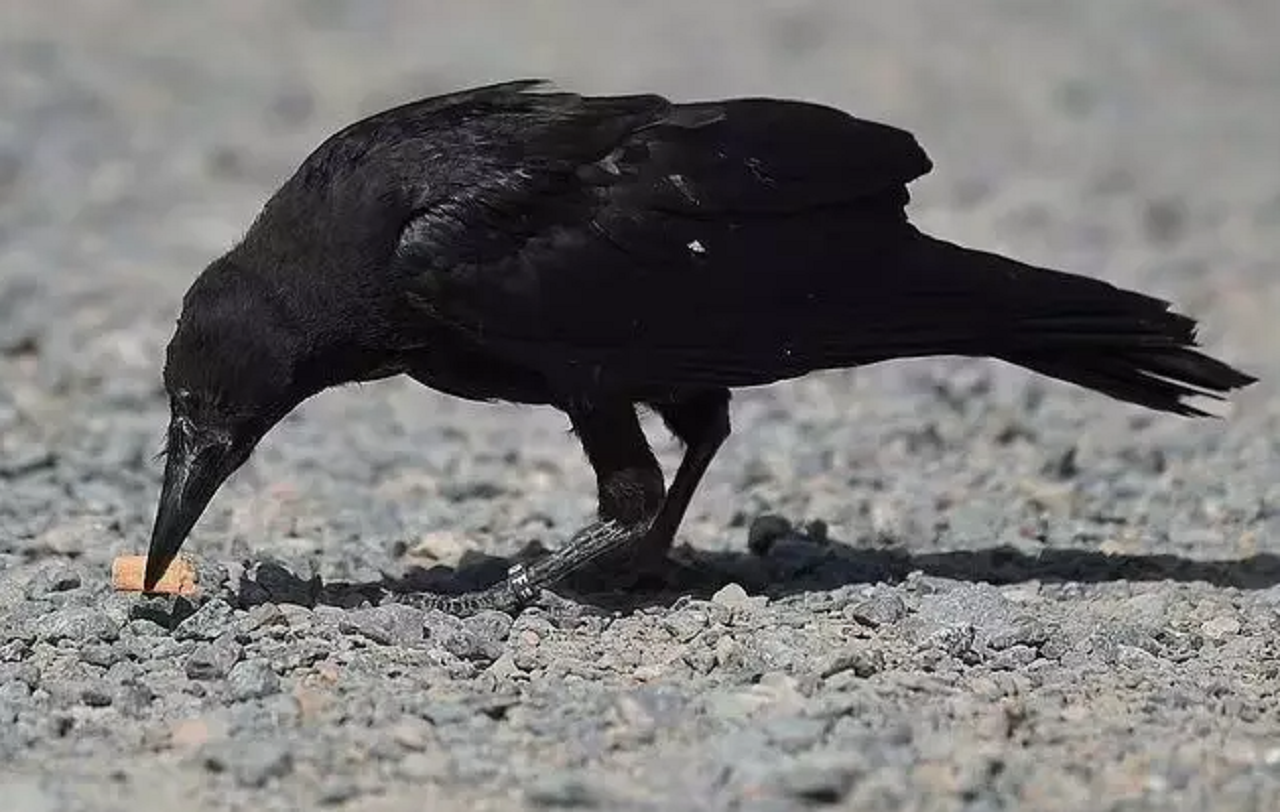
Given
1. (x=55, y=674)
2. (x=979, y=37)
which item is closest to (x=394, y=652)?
(x=55, y=674)

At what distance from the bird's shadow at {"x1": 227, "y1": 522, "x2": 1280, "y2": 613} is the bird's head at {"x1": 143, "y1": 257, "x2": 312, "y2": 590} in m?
0.36

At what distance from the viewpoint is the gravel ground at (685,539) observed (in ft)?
18.6

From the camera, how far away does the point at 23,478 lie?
9195mm

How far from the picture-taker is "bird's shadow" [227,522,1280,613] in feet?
24.8

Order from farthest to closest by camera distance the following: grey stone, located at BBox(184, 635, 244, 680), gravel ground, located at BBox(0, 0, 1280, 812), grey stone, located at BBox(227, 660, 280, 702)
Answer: grey stone, located at BBox(184, 635, 244, 680) < grey stone, located at BBox(227, 660, 280, 702) < gravel ground, located at BBox(0, 0, 1280, 812)

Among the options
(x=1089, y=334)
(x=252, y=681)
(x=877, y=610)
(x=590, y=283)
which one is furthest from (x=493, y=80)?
(x=252, y=681)

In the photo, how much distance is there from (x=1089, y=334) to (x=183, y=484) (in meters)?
2.96

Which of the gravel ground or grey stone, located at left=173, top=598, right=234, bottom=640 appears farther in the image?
grey stone, located at left=173, top=598, right=234, bottom=640

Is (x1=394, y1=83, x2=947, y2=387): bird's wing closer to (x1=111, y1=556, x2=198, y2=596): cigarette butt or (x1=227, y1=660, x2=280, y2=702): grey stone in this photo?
(x1=111, y1=556, x2=198, y2=596): cigarette butt

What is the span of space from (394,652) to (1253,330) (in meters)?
7.06

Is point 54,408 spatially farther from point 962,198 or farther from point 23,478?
point 962,198

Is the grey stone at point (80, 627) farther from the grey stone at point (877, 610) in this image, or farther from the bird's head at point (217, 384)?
the grey stone at point (877, 610)

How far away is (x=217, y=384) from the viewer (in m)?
7.08

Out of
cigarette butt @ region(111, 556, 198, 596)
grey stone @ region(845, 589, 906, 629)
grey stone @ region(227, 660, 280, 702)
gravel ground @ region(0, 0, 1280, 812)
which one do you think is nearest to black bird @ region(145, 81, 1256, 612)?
cigarette butt @ region(111, 556, 198, 596)
